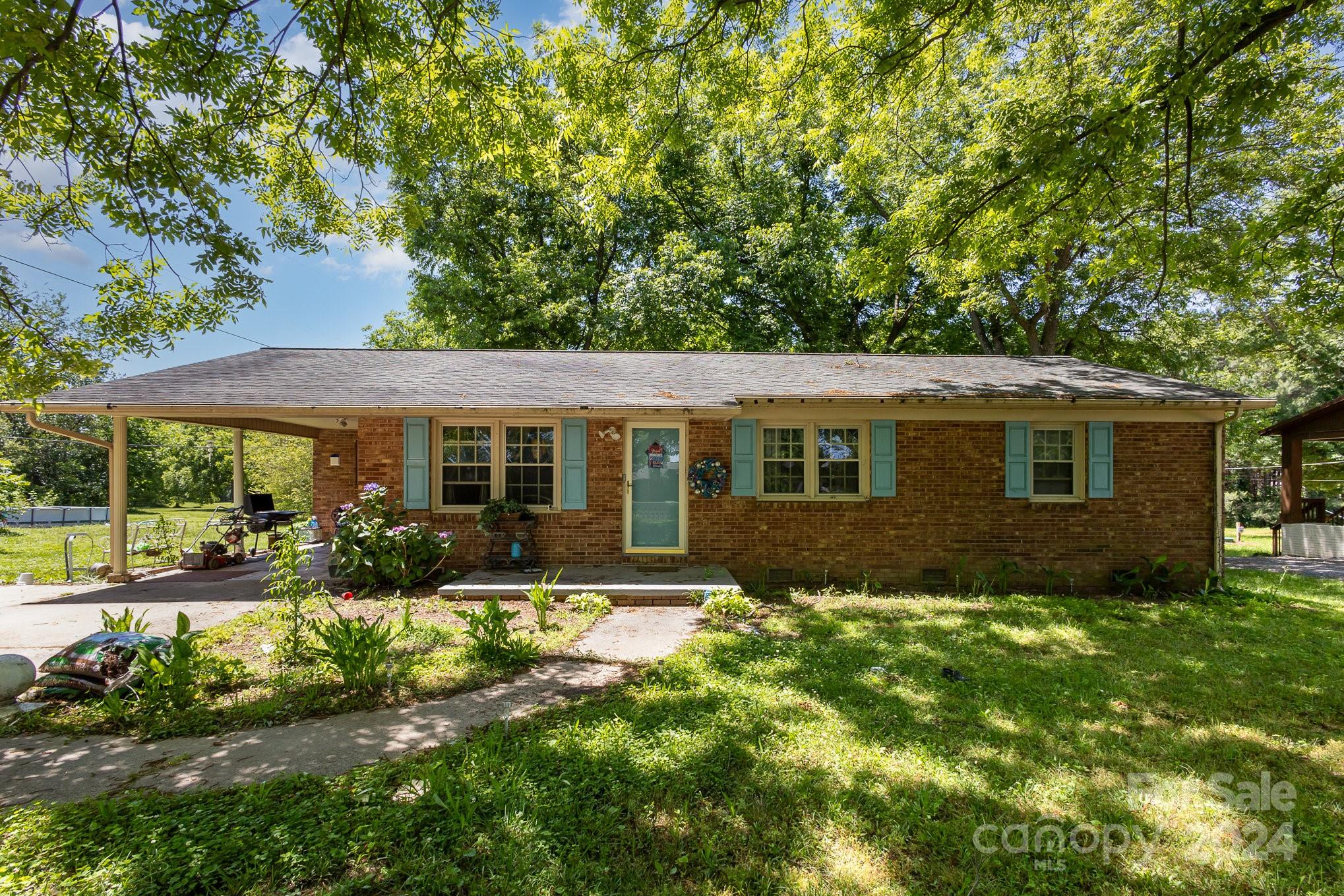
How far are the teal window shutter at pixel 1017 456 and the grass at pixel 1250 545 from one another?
5.34m

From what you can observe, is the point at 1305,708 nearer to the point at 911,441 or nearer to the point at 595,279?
the point at 911,441

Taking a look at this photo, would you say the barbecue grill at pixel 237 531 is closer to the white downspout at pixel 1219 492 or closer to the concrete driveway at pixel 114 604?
the concrete driveway at pixel 114 604

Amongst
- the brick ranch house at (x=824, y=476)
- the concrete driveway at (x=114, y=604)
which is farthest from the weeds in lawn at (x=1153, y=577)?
the concrete driveway at (x=114, y=604)

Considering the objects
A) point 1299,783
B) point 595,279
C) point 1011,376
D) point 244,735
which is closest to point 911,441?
point 1011,376

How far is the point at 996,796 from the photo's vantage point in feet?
9.93

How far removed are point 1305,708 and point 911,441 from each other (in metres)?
4.78

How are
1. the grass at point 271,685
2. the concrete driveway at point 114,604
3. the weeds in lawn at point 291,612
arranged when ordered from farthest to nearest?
the concrete driveway at point 114,604, the weeds in lawn at point 291,612, the grass at point 271,685

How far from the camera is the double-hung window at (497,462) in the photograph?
855 centimetres

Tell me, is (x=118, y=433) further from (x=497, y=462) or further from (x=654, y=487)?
(x=654, y=487)

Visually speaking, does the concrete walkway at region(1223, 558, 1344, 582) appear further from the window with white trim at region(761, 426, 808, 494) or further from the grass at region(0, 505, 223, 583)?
the grass at region(0, 505, 223, 583)

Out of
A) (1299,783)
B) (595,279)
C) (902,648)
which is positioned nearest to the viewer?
(1299,783)

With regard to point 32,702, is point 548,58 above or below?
above

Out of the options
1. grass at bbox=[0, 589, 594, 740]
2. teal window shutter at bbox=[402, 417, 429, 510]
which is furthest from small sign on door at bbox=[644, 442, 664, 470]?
teal window shutter at bbox=[402, 417, 429, 510]

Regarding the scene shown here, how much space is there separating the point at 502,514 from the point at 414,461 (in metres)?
1.56
